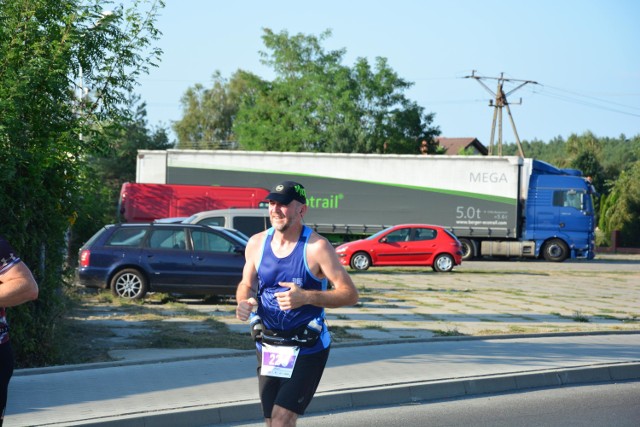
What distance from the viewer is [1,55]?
993cm

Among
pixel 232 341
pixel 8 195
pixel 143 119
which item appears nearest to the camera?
pixel 8 195

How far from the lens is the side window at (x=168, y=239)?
1803cm

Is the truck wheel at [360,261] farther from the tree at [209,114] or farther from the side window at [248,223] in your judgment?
the tree at [209,114]

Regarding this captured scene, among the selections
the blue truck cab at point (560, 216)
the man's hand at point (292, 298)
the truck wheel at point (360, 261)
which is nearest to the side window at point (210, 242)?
the truck wheel at point (360, 261)

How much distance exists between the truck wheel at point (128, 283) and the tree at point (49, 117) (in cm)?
668

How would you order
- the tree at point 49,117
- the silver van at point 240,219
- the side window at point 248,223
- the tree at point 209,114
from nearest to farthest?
the tree at point 49,117
the silver van at point 240,219
the side window at point 248,223
the tree at point 209,114

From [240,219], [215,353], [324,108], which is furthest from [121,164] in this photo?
[215,353]

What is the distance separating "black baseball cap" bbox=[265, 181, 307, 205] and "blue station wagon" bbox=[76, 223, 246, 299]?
12211 millimetres

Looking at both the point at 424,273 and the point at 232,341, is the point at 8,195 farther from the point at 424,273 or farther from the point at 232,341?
the point at 424,273

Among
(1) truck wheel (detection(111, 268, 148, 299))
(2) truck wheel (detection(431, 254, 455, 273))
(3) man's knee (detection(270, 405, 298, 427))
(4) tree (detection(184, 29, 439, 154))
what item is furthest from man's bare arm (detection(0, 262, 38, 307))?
(4) tree (detection(184, 29, 439, 154))

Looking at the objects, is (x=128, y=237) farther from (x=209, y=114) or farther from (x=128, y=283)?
(x=209, y=114)

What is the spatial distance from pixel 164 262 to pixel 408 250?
13.2m

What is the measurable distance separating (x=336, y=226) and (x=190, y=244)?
21.5 metres

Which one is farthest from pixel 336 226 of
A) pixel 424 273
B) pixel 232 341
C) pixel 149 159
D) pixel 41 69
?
pixel 41 69
